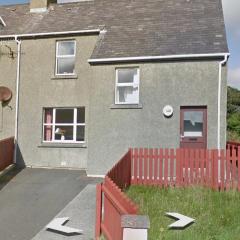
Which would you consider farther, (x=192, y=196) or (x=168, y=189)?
(x=168, y=189)

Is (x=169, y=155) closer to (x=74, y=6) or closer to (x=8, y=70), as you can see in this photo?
(x=8, y=70)

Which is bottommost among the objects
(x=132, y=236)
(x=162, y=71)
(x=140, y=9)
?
(x=132, y=236)

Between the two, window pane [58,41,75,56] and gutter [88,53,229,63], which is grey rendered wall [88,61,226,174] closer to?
gutter [88,53,229,63]

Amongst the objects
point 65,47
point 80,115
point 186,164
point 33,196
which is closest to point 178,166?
point 186,164

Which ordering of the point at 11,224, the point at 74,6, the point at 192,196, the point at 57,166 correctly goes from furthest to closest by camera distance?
the point at 74,6 < the point at 57,166 < the point at 192,196 < the point at 11,224

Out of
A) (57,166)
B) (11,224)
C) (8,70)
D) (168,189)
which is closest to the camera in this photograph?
(11,224)

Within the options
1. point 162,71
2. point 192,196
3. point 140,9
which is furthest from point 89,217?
point 140,9

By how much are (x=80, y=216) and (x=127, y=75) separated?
679cm

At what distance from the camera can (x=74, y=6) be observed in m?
19.8

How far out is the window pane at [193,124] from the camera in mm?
14336

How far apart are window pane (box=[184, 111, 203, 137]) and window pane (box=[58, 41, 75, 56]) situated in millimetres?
5861

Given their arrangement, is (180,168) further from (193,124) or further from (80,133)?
(80,133)

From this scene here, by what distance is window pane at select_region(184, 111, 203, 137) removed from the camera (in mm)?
14336

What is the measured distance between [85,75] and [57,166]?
3.91m
